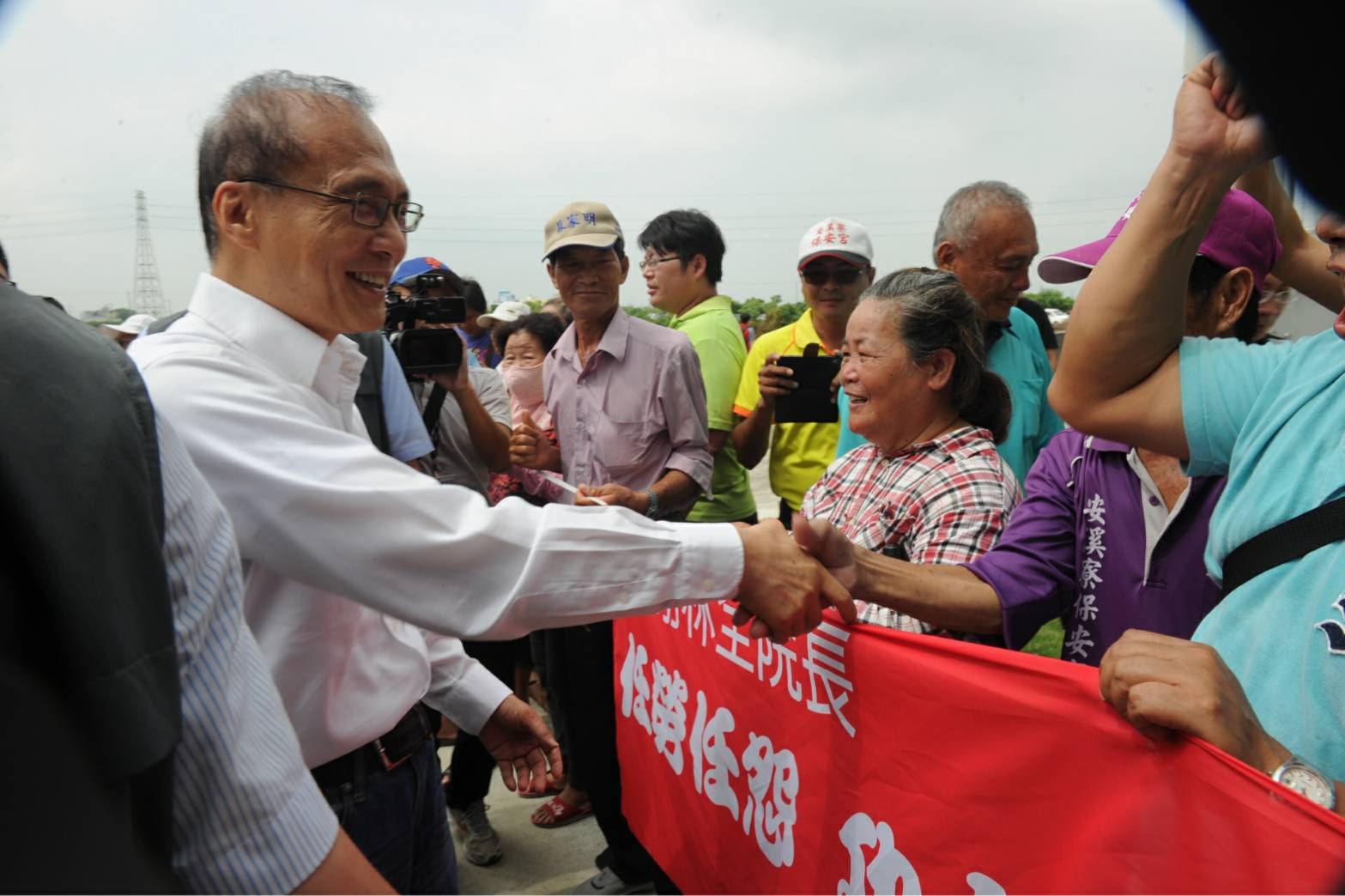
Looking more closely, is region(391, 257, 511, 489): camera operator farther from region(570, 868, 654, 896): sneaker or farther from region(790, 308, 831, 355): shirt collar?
region(570, 868, 654, 896): sneaker

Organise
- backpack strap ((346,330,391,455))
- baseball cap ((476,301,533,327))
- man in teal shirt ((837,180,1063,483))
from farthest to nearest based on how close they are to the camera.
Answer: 1. baseball cap ((476,301,533,327))
2. man in teal shirt ((837,180,1063,483))
3. backpack strap ((346,330,391,455))

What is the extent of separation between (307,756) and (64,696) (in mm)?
1026

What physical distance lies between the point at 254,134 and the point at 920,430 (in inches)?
68.4

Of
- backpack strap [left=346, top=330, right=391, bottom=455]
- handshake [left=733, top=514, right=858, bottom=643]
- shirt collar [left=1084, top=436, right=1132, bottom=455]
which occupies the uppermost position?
shirt collar [left=1084, top=436, right=1132, bottom=455]

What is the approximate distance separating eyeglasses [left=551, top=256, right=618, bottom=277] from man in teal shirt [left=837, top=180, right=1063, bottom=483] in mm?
1198

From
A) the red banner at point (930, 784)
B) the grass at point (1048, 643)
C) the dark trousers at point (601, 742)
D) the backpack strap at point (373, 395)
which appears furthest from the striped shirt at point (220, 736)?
the grass at point (1048, 643)

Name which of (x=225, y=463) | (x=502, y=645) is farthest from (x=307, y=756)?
(x=502, y=645)

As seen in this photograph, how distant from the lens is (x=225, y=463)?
4.39 ft

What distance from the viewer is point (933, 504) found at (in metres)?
2.16

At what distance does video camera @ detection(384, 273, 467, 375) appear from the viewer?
3.31 metres

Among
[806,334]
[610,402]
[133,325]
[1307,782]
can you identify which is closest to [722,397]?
[806,334]

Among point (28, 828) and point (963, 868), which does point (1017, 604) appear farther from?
point (28, 828)

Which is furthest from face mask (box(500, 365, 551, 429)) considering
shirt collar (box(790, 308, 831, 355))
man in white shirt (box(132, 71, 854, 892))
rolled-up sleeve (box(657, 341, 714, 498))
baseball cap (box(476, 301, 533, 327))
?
man in white shirt (box(132, 71, 854, 892))

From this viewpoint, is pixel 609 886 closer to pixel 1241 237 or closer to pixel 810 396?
pixel 810 396
